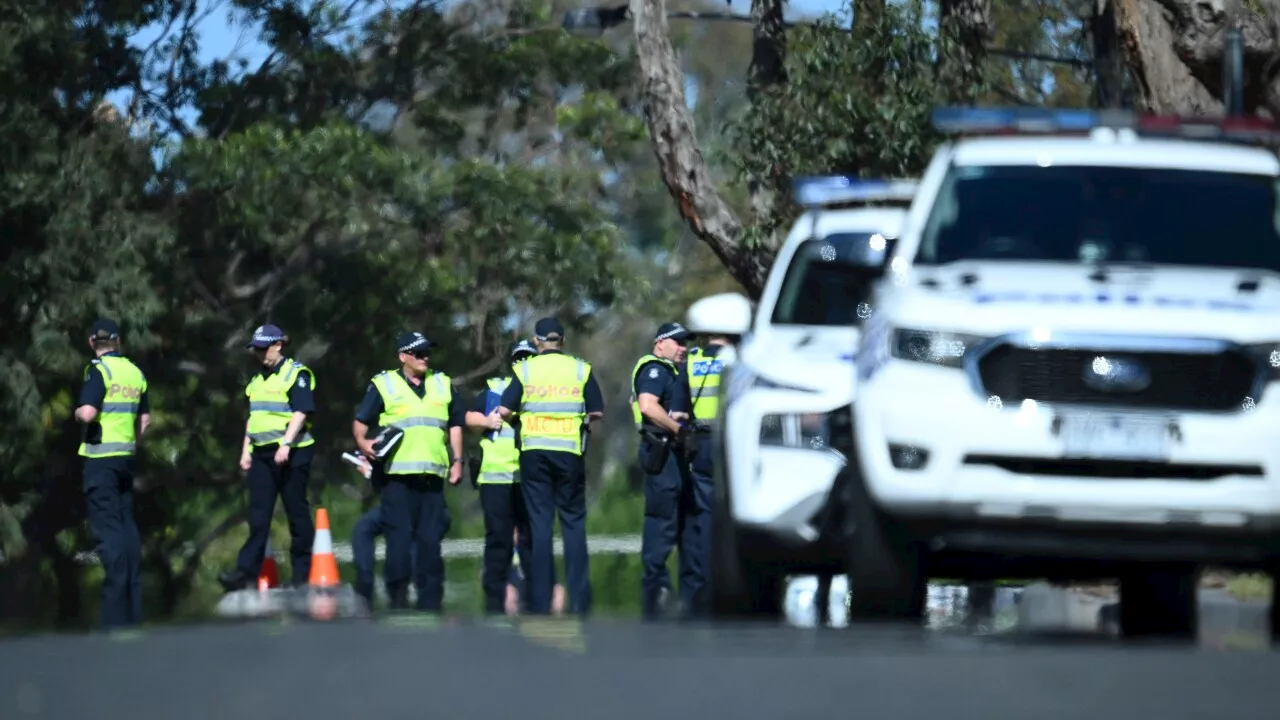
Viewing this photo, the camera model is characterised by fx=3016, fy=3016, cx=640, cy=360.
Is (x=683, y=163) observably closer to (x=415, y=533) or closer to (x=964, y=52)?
(x=964, y=52)

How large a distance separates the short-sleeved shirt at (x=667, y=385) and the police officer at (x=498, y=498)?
1.13m

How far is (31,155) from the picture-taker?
99.2 ft

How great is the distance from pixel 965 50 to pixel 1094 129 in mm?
12921

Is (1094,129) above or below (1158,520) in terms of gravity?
above

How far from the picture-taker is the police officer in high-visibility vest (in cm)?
1866

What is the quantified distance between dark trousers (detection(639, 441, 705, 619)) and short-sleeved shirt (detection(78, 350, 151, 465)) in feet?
10.3

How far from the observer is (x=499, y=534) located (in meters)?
19.8

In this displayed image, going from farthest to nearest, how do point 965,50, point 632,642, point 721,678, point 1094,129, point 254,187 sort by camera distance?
1. point 254,187
2. point 965,50
3. point 1094,129
4. point 632,642
5. point 721,678

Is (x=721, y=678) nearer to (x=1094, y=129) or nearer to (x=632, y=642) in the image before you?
(x=632, y=642)

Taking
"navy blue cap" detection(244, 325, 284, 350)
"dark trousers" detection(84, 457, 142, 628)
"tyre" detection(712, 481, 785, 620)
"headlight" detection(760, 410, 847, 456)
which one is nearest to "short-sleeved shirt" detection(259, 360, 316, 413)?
"navy blue cap" detection(244, 325, 284, 350)

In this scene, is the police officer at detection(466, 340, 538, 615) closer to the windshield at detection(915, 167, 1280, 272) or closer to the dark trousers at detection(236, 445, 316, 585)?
the dark trousers at detection(236, 445, 316, 585)

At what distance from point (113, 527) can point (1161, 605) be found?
8.19 meters

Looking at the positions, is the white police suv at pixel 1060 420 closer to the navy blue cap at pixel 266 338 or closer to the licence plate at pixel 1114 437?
the licence plate at pixel 1114 437

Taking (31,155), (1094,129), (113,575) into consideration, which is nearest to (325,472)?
(31,155)
